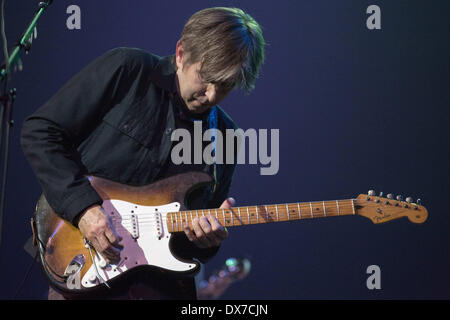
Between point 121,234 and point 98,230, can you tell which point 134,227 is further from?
point 98,230

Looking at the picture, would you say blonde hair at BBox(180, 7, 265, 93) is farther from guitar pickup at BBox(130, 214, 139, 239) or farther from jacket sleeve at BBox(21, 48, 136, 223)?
guitar pickup at BBox(130, 214, 139, 239)

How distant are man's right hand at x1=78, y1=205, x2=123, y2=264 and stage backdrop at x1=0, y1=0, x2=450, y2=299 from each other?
1.67 metres

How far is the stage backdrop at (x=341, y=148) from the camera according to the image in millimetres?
3281

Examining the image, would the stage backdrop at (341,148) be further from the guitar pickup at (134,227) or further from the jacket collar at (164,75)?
the guitar pickup at (134,227)

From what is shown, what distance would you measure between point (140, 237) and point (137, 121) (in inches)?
20.8

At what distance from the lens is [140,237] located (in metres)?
1.81

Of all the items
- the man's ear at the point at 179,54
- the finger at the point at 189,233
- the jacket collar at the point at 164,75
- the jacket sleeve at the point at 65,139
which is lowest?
the finger at the point at 189,233

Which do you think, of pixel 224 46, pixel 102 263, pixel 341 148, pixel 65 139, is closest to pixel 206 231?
pixel 102 263

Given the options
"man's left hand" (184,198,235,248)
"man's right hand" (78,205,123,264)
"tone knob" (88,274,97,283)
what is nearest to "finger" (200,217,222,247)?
"man's left hand" (184,198,235,248)

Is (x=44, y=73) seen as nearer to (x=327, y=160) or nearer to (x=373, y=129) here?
(x=327, y=160)

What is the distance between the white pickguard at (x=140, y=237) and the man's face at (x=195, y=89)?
19.1 inches

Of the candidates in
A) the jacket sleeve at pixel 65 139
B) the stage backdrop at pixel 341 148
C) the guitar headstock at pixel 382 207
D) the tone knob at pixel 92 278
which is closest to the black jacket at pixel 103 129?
the jacket sleeve at pixel 65 139

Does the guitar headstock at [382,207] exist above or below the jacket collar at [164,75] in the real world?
below
